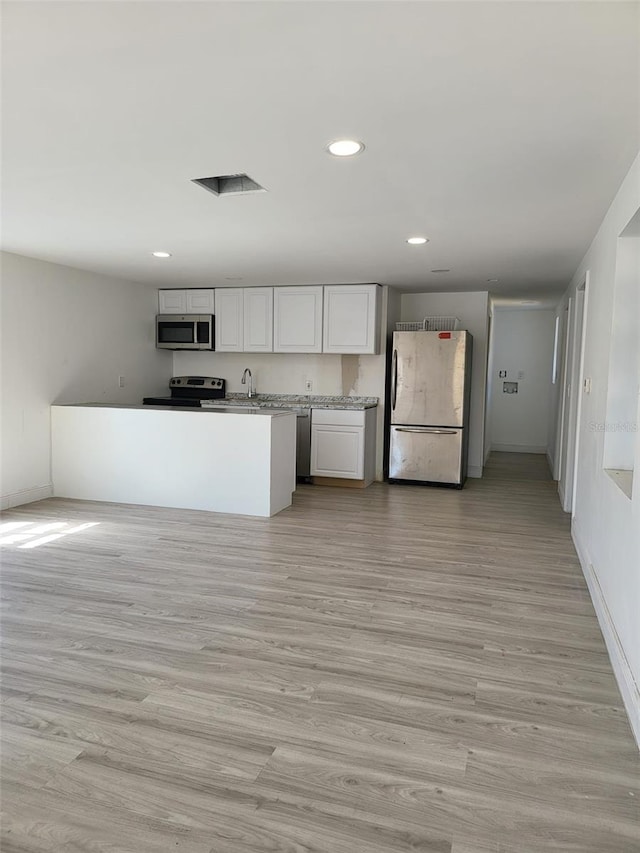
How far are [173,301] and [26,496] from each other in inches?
114

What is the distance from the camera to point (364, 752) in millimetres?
1886

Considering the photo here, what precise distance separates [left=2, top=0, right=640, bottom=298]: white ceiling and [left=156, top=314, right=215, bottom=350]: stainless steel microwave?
276cm

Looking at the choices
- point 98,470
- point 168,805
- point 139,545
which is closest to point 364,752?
point 168,805

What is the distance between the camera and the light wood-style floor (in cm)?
158

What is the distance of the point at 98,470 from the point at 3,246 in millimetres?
2048

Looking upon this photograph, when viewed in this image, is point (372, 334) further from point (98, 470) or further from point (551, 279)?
point (98, 470)

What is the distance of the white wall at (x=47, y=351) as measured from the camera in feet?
16.0

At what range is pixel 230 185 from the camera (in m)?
3.07

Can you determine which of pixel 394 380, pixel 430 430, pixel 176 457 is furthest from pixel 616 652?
pixel 394 380

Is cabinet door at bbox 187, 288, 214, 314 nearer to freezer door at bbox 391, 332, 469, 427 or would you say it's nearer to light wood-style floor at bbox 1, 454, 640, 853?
freezer door at bbox 391, 332, 469, 427

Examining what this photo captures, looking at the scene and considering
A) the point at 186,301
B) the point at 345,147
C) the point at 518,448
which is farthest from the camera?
the point at 518,448

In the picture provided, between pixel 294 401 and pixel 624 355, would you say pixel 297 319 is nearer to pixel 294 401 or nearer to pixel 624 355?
pixel 294 401

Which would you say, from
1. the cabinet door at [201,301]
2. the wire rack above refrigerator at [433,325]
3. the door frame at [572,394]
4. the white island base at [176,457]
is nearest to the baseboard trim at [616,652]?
the door frame at [572,394]

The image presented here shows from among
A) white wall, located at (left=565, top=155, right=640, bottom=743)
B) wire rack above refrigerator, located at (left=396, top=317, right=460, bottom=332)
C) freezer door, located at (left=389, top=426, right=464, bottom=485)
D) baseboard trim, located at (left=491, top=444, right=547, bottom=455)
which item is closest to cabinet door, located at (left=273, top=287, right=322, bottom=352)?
wire rack above refrigerator, located at (left=396, top=317, right=460, bottom=332)
